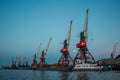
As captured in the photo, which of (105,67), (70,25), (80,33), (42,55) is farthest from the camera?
(42,55)

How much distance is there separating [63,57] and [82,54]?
23.3 m

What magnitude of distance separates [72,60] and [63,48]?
1202 centimetres

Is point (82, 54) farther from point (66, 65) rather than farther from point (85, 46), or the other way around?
point (66, 65)

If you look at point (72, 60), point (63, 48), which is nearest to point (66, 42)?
point (63, 48)

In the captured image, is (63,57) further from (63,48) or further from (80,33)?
(80,33)

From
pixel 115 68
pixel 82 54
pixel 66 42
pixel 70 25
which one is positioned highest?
pixel 70 25

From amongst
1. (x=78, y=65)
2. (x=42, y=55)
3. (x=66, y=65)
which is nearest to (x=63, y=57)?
(x=66, y=65)

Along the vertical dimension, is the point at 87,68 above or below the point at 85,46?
below

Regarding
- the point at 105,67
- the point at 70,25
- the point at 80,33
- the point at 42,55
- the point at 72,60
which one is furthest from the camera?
the point at 42,55

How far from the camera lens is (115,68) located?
409 ft

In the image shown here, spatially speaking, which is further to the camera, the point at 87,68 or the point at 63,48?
the point at 63,48

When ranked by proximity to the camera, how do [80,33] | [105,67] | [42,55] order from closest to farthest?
[105,67]
[80,33]
[42,55]

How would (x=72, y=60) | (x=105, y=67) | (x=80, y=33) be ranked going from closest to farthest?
(x=105, y=67) < (x=80, y=33) < (x=72, y=60)

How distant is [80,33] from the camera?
133 meters
